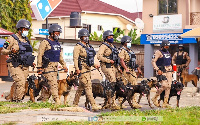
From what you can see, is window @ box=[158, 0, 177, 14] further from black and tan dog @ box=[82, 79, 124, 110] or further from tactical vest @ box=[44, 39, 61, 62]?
tactical vest @ box=[44, 39, 61, 62]

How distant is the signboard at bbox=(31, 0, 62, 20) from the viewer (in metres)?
22.2

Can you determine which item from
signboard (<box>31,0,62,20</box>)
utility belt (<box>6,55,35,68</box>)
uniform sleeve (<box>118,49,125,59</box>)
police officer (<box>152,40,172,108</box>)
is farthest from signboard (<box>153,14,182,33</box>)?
utility belt (<box>6,55,35,68</box>)

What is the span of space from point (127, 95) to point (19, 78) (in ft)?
9.94

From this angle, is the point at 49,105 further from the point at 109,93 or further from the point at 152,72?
the point at 152,72

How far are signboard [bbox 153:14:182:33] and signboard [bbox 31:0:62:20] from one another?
575 inches

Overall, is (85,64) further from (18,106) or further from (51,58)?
(18,106)

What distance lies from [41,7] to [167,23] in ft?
50.5

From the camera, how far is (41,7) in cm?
2253

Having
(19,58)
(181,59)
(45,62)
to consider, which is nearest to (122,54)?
(45,62)

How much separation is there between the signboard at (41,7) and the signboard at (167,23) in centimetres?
1460

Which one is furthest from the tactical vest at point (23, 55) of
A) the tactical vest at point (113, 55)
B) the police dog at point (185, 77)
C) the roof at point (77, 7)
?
the roof at point (77, 7)

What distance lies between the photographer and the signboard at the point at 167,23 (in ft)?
118

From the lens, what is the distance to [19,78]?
13797 millimetres

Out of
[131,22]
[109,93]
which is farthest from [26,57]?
[131,22]
